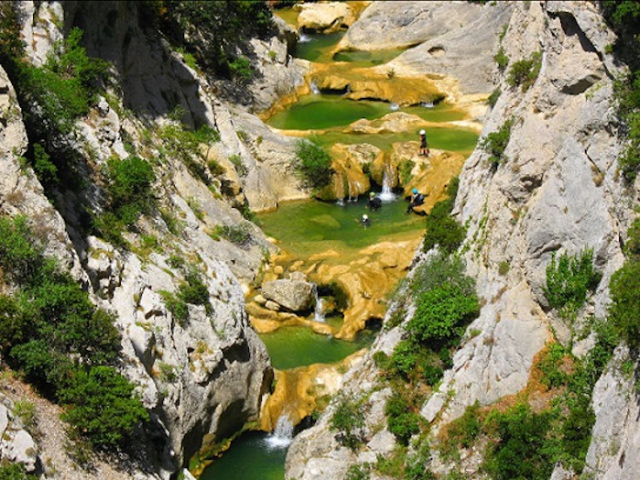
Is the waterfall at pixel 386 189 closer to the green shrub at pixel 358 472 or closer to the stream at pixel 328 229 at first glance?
the stream at pixel 328 229

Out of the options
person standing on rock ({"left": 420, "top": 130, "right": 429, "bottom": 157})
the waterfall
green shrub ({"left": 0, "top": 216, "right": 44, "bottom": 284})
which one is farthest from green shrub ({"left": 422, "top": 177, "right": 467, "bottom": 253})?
person standing on rock ({"left": 420, "top": 130, "right": 429, "bottom": 157})

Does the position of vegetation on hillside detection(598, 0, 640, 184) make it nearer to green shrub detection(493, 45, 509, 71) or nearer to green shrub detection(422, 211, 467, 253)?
green shrub detection(493, 45, 509, 71)

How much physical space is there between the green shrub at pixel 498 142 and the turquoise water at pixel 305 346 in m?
10.1

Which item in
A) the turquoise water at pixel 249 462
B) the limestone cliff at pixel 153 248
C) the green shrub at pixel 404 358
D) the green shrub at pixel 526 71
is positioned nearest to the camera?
the limestone cliff at pixel 153 248

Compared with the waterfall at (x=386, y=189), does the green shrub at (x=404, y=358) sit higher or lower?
higher

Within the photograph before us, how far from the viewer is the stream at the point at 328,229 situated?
28469 mm

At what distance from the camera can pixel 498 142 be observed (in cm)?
2791

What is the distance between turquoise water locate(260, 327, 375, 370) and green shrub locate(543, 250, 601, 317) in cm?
1225

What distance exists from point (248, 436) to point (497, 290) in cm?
1103

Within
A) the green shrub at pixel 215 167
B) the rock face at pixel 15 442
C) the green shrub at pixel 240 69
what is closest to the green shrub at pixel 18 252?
the rock face at pixel 15 442

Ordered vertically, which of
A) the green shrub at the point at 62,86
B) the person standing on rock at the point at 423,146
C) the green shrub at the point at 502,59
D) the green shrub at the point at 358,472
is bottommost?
the person standing on rock at the point at 423,146

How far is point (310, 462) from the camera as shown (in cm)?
2488

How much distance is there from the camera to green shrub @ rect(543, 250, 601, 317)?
2152 cm

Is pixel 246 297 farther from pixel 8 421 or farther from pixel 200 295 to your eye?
pixel 8 421
